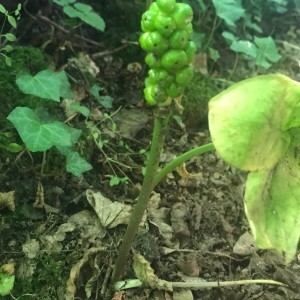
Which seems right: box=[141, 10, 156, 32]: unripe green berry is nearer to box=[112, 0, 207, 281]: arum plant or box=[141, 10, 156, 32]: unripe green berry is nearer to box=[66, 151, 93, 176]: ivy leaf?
box=[112, 0, 207, 281]: arum plant

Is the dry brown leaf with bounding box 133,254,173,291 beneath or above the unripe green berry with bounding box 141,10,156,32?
beneath

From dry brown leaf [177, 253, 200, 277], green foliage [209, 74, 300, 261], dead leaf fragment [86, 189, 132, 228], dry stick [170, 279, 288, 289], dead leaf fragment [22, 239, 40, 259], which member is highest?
green foliage [209, 74, 300, 261]

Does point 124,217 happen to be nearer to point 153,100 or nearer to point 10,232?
point 10,232

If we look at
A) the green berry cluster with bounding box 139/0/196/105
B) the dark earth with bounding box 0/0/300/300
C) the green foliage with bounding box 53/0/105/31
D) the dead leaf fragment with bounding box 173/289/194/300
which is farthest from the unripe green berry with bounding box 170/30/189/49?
the green foliage with bounding box 53/0/105/31

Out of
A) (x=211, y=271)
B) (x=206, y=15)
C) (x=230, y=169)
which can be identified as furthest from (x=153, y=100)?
(x=206, y=15)

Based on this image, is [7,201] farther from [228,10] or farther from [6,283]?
[228,10]
